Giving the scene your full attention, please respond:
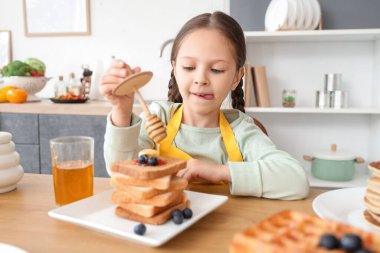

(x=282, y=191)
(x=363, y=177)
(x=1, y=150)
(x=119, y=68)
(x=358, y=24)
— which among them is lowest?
(x=363, y=177)

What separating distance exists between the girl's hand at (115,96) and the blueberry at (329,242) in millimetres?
657

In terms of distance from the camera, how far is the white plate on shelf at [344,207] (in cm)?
75

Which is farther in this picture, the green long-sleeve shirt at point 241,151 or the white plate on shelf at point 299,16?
the white plate on shelf at point 299,16

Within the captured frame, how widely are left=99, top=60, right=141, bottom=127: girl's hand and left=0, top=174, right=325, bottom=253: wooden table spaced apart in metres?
0.28

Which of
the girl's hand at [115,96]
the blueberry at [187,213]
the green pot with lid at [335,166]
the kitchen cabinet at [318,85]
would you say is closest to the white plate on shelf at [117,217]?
the blueberry at [187,213]

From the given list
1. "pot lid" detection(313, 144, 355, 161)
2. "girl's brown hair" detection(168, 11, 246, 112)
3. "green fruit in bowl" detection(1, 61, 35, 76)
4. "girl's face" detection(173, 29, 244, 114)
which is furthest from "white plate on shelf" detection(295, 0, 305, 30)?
"green fruit in bowl" detection(1, 61, 35, 76)

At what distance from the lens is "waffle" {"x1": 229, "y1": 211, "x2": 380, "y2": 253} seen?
1.37 ft

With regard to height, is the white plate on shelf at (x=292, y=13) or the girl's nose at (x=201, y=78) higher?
the white plate on shelf at (x=292, y=13)

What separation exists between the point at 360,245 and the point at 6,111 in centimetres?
285

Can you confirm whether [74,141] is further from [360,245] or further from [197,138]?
[360,245]

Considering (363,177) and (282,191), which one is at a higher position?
(282,191)

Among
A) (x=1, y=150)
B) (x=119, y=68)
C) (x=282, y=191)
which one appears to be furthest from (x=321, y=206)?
(x=1, y=150)

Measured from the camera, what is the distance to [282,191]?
3.12 feet

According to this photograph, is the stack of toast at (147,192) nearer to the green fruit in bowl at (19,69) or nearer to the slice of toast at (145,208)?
the slice of toast at (145,208)
